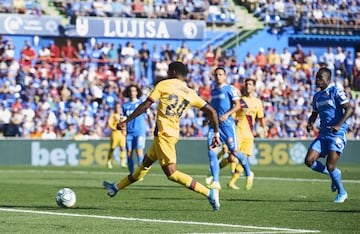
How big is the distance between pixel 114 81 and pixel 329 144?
865 inches

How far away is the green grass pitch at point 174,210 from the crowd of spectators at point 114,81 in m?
12.0

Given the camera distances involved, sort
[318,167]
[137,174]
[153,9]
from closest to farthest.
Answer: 1. [137,174]
2. [318,167]
3. [153,9]

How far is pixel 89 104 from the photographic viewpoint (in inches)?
1419

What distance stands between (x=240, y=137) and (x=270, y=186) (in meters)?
1.28

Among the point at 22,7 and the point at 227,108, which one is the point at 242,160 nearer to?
the point at 227,108

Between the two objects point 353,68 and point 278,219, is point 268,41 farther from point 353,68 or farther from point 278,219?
point 278,219

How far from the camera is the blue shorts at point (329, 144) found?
53.3ft

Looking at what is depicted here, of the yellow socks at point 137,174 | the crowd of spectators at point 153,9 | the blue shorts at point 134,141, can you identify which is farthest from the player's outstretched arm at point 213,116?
the crowd of spectators at point 153,9

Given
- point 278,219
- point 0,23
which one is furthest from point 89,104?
point 278,219

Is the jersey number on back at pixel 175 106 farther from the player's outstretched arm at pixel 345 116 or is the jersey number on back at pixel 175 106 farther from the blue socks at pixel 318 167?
the blue socks at pixel 318 167

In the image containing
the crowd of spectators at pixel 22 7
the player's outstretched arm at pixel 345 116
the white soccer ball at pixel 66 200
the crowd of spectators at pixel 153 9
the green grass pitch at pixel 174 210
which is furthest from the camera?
the crowd of spectators at pixel 153 9

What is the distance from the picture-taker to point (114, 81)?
37625mm

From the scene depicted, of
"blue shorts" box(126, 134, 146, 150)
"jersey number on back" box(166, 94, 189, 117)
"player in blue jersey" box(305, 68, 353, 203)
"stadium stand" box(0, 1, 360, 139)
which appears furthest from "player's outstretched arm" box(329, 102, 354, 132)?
"stadium stand" box(0, 1, 360, 139)

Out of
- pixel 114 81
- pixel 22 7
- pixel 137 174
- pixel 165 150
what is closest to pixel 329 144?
pixel 137 174
